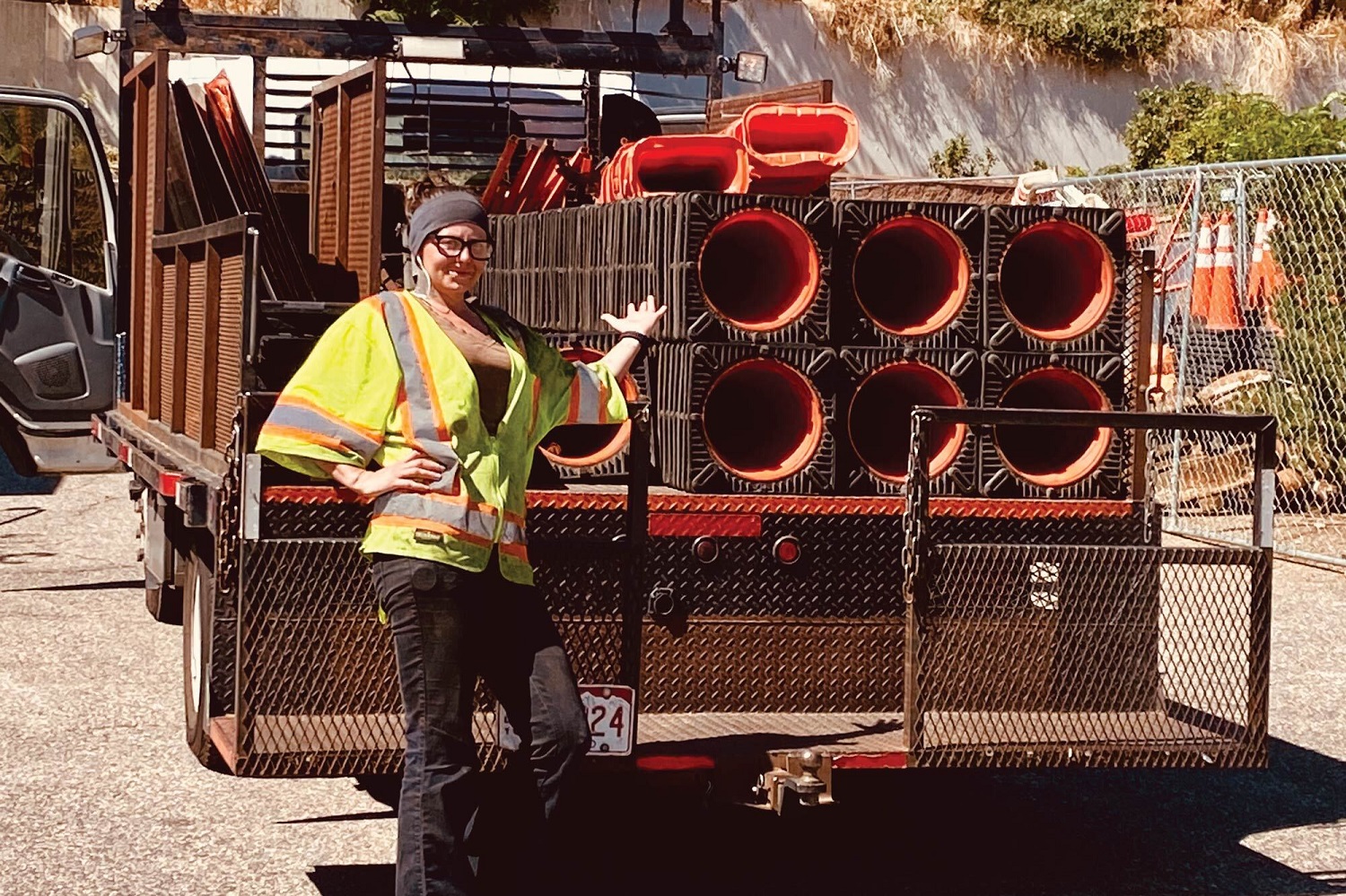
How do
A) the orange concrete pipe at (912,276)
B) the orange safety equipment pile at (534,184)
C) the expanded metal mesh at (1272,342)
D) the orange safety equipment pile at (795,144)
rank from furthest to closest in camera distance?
1. the expanded metal mesh at (1272,342)
2. the orange safety equipment pile at (534,184)
3. the orange safety equipment pile at (795,144)
4. the orange concrete pipe at (912,276)

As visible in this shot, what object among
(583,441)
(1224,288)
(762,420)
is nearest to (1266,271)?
(1224,288)

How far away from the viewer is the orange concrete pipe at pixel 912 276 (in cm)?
632

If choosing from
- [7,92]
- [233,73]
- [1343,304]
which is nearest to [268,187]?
[233,73]

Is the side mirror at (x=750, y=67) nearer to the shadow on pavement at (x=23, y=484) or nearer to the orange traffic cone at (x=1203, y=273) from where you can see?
the orange traffic cone at (x=1203, y=273)

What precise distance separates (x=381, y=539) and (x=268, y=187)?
9.32ft

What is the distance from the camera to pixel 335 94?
745cm

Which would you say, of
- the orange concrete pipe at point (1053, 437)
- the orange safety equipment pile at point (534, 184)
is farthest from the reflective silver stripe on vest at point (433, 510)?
the orange safety equipment pile at point (534, 184)

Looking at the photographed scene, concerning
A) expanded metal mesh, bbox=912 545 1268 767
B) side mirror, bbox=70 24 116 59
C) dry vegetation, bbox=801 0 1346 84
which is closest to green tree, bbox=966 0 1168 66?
dry vegetation, bbox=801 0 1346 84

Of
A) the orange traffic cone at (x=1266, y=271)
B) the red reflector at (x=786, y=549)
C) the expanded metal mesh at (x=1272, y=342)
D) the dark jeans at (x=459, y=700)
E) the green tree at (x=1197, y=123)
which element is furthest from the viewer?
the green tree at (x=1197, y=123)

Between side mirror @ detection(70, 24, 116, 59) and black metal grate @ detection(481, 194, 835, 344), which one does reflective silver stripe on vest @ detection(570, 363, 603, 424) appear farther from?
side mirror @ detection(70, 24, 116, 59)

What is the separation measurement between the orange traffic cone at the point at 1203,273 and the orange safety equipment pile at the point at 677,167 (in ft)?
24.5

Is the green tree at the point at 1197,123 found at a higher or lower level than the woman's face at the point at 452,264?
higher

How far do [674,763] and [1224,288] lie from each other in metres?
9.29

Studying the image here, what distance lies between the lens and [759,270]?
21.7ft
